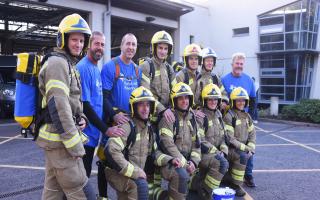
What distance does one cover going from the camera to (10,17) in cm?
1964

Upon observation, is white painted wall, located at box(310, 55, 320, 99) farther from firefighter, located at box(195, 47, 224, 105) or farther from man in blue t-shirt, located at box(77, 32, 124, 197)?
man in blue t-shirt, located at box(77, 32, 124, 197)

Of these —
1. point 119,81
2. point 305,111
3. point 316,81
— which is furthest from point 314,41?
point 119,81

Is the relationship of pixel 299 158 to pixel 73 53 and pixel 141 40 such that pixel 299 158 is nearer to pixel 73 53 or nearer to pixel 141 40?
pixel 73 53

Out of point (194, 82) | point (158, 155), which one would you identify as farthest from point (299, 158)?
point (158, 155)

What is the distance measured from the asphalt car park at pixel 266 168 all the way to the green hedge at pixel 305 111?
3.69 metres

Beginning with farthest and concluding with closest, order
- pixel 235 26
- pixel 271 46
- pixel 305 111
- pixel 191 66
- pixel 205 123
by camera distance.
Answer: pixel 235 26 → pixel 271 46 → pixel 305 111 → pixel 191 66 → pixel 205 123

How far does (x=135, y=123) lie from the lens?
158 inches

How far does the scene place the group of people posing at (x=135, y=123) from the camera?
2959 millimetres

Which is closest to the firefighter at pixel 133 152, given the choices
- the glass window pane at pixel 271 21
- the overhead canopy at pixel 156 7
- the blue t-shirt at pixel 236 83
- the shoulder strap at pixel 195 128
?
the shoulder strap at pixel 195 128

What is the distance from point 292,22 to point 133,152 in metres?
16.6

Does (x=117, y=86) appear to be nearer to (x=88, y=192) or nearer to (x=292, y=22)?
(x=88, y=192)

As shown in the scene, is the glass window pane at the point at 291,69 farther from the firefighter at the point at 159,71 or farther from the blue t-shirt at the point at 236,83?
the firefighter at the point at 159,71

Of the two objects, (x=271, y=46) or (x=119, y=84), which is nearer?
(x=119, y=84)

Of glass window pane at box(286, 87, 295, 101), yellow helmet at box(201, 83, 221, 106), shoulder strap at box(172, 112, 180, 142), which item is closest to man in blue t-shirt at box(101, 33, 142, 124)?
shoulder strap at box(172, 112, 180, 142)
